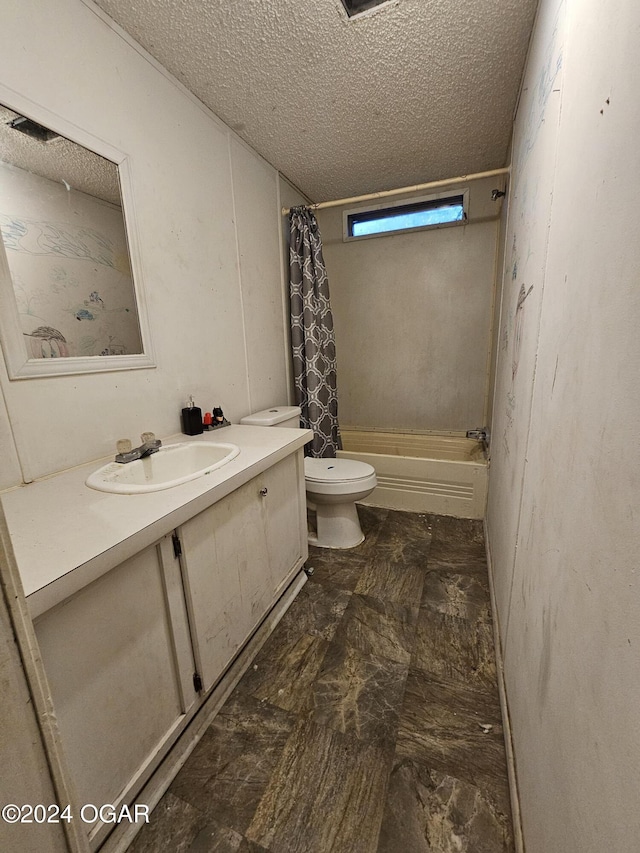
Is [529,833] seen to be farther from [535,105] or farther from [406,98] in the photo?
[406,98]

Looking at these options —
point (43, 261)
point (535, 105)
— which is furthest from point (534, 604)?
point (43, 261)

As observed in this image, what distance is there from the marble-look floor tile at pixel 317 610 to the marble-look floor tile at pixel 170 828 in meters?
0.61

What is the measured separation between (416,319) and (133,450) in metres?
2.24

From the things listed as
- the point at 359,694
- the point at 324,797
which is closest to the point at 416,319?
the point at 359,694

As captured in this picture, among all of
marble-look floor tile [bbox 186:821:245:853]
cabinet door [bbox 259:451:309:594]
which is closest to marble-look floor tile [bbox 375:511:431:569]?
cabinet door [bbox 259:451:309:594]

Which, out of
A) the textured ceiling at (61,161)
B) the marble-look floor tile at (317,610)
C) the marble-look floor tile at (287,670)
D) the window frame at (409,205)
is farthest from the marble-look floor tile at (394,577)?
the window frame at (409,205)

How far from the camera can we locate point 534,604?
30.0 inches

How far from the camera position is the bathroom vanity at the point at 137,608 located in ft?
2.17

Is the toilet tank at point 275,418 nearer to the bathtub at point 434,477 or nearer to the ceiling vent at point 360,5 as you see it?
the bathtub at point 434,477

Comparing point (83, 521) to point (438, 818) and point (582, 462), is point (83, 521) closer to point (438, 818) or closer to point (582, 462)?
point (582, 462)

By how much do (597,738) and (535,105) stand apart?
62.0 inches

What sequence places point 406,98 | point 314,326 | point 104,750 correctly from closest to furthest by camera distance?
point 104,750
point 406,98
point 314,326

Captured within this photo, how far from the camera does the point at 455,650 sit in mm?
1289

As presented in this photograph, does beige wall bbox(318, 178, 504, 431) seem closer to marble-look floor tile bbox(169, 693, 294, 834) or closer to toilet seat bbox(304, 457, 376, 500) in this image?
toilet seat bbox(304, 457, 376, 500)
